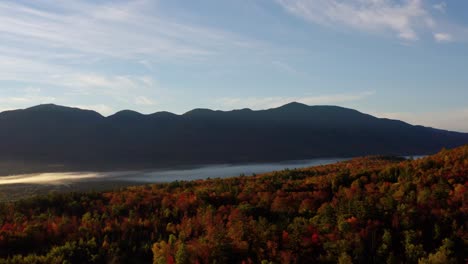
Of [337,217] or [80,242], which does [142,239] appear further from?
[337,217]

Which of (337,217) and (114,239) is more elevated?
(337,217)

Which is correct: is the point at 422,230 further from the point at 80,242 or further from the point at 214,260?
the point at 80,242

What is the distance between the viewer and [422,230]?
62.3 ft

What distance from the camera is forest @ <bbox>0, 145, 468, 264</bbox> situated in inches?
708

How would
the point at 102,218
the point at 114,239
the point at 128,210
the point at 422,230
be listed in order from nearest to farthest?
the point at 422,230, the point at 114,239, the point at 102,218, the point at 128,210

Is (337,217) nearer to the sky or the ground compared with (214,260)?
nearer to the sky

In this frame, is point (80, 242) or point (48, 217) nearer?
point (80, 242)

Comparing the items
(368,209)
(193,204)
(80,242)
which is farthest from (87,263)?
(368,209)

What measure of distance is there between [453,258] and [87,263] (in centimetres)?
1566

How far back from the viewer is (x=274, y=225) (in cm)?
2089

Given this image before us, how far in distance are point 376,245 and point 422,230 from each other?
264 centimetres

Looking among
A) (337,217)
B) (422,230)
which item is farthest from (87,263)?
(422,230)

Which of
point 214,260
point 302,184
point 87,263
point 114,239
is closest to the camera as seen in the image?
point 214,260

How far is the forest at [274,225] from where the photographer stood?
18.0 metres
